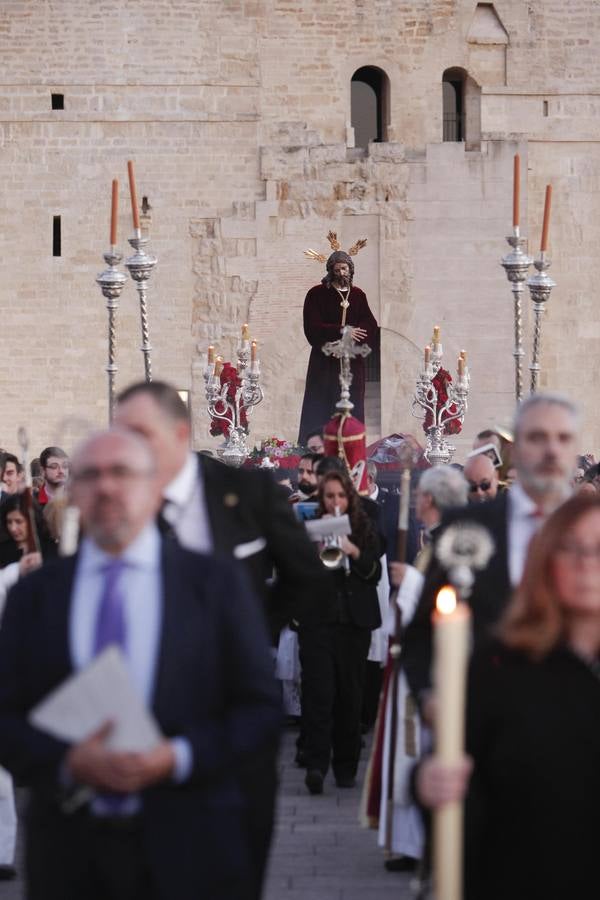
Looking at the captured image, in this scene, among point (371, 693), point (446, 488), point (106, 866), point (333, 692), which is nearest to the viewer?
point (106, 866)

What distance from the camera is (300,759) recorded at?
9930mm

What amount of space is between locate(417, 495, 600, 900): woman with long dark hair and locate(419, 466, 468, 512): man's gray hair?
10.4 ft

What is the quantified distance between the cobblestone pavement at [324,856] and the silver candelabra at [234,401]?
8.04 metres

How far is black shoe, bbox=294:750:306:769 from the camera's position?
978 centimetres

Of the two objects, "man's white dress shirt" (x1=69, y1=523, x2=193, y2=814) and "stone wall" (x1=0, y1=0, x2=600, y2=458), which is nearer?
"man's white dress shirt" (x1=69, y1=523, x2=193, y2=814)

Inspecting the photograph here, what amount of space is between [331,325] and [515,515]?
34.5 ft

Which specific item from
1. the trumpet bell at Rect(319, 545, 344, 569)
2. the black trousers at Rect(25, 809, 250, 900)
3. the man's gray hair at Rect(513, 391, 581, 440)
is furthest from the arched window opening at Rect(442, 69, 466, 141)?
the black trousers at Rect(25, 809, 250, 900)

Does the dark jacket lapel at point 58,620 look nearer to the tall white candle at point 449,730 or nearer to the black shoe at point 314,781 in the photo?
the tall white candle at point 449,730

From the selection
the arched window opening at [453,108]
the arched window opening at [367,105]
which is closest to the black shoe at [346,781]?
the arched window opening at [367,105]

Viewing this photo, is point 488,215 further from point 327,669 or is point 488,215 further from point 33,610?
point 33,610

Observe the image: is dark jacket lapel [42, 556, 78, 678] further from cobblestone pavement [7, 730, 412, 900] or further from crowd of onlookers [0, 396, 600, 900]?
cobblestone pavement [7, 730, 412, 900]

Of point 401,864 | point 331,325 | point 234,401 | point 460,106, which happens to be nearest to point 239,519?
point 401,864

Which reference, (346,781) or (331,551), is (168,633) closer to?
(331,551)

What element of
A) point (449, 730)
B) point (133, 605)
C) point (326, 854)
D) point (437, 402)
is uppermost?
point (133, 605)
